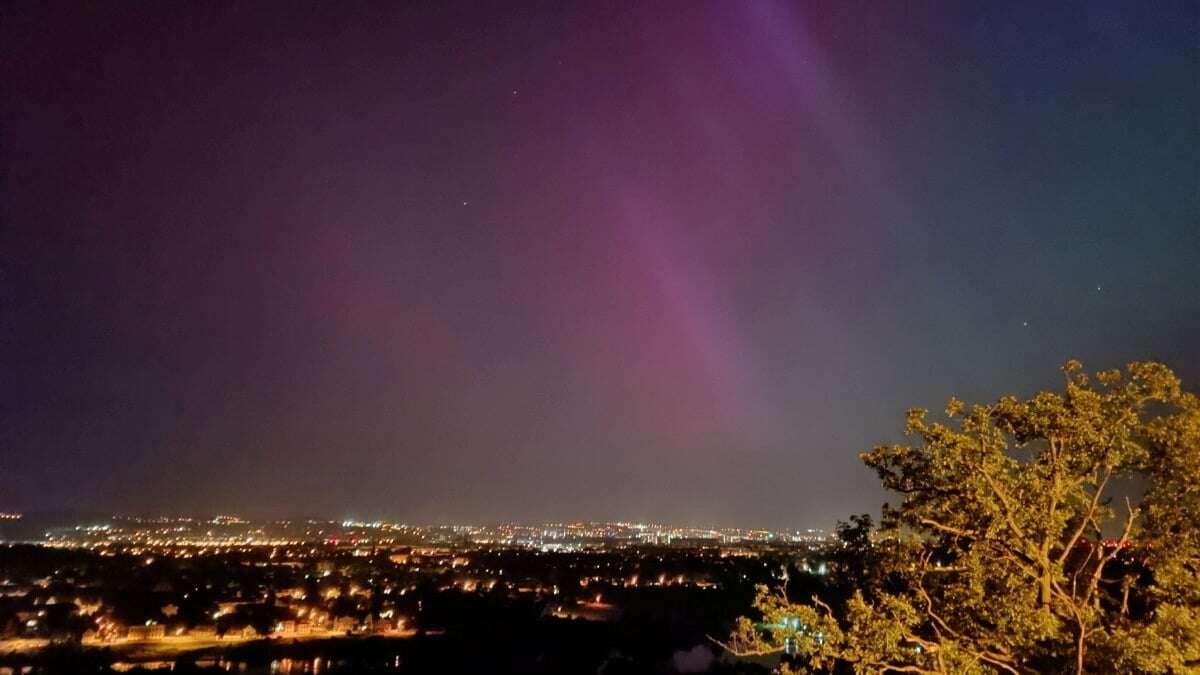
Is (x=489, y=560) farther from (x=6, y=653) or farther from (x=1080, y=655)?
(x=1080, y=655)

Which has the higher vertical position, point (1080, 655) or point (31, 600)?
point (31, 600)

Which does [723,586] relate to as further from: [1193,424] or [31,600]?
[1193,424]

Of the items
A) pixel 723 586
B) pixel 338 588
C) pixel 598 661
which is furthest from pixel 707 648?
pixel 338 588

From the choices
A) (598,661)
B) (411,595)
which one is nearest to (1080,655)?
(598,661)

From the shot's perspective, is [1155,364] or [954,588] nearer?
[1155,364]

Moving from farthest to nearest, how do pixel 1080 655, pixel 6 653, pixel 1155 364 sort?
pixel 6 653 < pixel 1155 364 < pixel 1080 655

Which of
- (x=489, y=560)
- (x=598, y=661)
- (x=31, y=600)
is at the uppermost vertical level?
(x=489, y=560)

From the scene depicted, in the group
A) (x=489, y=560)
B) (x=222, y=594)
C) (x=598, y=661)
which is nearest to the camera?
(x=598, y=661)
